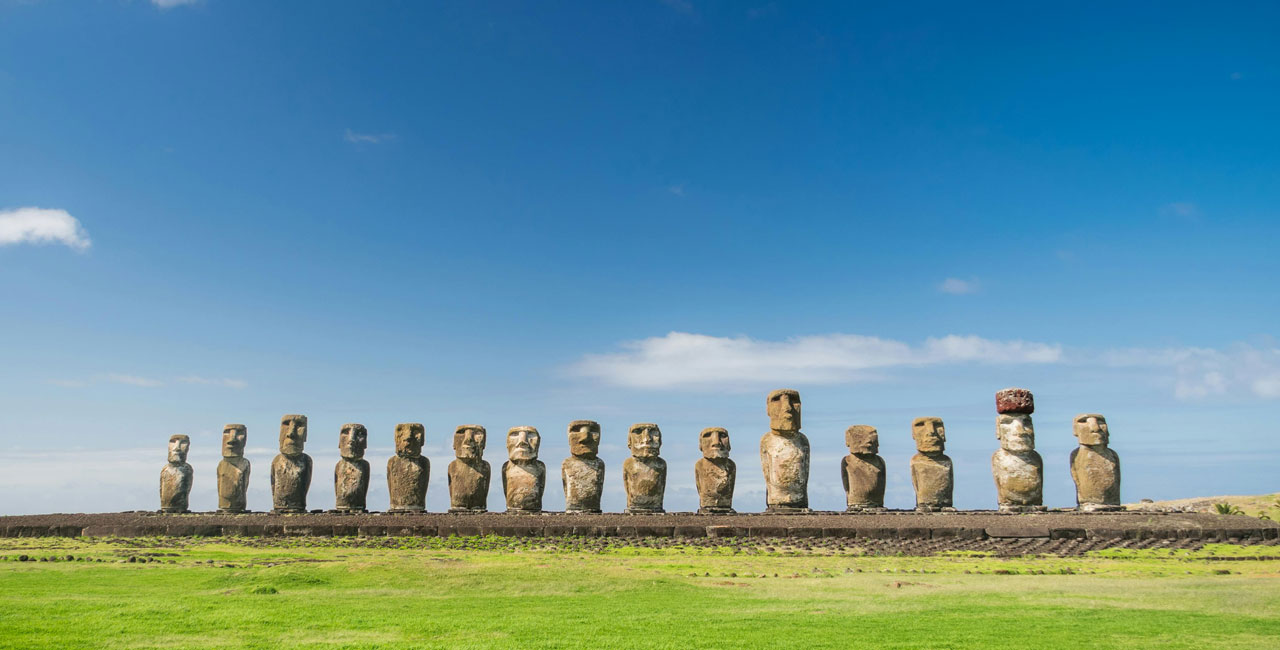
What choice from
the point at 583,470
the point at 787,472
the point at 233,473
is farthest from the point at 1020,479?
the point at 233,473

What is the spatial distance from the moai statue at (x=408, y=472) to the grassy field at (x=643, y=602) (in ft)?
23.9

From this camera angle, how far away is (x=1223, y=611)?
24.2 ft

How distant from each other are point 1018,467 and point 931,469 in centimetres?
176

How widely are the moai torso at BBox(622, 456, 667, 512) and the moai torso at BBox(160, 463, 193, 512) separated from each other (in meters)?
11.6

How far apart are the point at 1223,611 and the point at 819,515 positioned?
35.7 feet

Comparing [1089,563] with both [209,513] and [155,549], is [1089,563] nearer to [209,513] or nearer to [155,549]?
[155,549]

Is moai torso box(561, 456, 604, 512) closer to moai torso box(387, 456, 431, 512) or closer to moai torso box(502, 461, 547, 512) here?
moai torso box(502, 461, 547, 512)

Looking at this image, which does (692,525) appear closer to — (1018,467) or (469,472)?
(469,472)

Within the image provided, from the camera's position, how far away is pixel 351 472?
20.8 m

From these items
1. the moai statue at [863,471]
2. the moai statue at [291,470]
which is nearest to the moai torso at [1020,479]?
the moai statue at [863,471]

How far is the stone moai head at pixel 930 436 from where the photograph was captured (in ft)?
63.5

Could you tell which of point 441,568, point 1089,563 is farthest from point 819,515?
point 441,568

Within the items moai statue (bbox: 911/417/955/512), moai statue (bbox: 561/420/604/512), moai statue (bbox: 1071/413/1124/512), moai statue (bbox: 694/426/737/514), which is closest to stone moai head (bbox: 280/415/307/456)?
moai statue (bbox: 561/420/604/512)

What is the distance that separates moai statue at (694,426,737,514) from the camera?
19.1m
